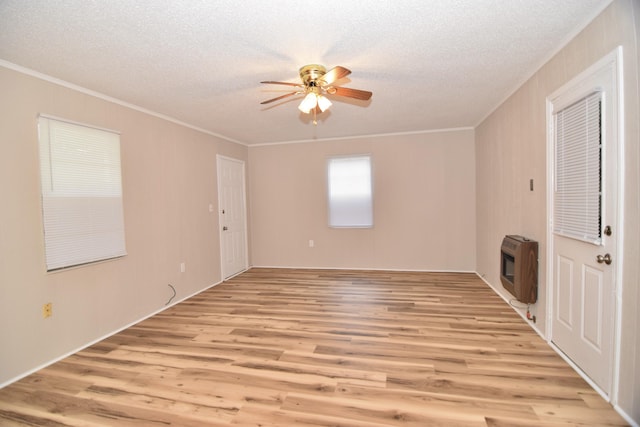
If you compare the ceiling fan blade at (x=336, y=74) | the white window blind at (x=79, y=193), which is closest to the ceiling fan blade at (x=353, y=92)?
the ceiling fan blade at (x=336, y=74)

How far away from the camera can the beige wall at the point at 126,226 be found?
2.37 m

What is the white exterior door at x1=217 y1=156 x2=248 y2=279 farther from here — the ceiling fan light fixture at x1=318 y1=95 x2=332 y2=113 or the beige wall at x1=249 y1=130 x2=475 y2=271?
the ceiling fan light fixture at x1=318 y1=95 x2=332 y2=113

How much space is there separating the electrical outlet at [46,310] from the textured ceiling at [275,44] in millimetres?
2013

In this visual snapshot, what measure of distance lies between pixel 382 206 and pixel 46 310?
15.5 feet

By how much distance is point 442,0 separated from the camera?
5.82ft

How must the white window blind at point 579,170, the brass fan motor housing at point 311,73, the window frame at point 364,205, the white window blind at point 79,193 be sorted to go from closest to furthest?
the white window blind at point 579,170 < the brass fan motor housing at point 311,73 < the white window blind at point 79,193 < the window frame at point 364,205

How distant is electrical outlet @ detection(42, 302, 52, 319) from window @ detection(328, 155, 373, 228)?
13.6 feet

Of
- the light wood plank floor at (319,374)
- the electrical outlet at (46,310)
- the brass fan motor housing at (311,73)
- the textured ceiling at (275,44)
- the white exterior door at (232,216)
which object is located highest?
the textured ceiling at (275,44)

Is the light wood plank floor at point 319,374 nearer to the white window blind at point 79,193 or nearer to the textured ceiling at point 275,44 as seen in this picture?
the white window blind at point 79,193

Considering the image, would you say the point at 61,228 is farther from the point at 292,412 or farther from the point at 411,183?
the point at 411,183

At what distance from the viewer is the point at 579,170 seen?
218 centimetres

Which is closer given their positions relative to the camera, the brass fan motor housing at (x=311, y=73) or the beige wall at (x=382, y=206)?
the brass fan motor housing at (x=311, y=73)

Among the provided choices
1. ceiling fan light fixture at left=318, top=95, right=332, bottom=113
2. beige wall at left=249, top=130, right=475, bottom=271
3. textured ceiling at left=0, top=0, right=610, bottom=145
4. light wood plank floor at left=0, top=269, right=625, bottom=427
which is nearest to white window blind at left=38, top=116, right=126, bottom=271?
textured ceiling at left=0, top=0, right=610, bottom=145

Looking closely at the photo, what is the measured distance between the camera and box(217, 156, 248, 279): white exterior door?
5211mm
